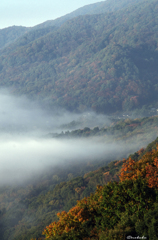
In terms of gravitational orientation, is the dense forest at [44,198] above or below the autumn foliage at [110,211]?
below

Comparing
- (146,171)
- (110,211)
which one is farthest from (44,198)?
(110,211)

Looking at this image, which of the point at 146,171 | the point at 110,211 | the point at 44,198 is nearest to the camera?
the point at 110,211

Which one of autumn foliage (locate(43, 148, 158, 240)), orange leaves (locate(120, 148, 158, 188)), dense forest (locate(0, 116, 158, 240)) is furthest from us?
dense forest (locate(0, 116, 158, 240))

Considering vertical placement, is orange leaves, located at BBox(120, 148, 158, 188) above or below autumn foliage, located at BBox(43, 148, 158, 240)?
above

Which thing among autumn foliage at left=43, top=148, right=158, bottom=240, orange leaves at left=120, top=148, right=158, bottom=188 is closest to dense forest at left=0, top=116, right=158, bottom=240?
orange leaves at left=120, top=148, right=158, bottom=188

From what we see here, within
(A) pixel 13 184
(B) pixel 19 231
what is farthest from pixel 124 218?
(A) pixel 13 184

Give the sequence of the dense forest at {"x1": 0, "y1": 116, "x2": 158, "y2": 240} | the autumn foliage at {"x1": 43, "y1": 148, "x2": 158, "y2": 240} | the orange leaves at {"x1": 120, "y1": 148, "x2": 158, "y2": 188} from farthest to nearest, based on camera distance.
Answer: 1. the dense forest at {"x1": 0, "y1": 116, "x2": 158, "y2": 240}
2. the orange leaves at {"x1": 120, "y1": 148, "x2": 158, "y2": 188}
3. the autumn foliage at {"x1": 43, "y1": 148, "x2": 158, "y2": 240}

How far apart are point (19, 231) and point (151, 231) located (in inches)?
3513

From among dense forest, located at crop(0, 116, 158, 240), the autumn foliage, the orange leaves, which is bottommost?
dense forest, located at crop(0, 116, 158, 240)

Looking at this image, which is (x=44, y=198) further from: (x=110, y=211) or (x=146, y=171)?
(x=110, y=211)

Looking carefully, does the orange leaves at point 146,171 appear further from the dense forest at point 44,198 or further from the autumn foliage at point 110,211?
the dense forest at point 44,198

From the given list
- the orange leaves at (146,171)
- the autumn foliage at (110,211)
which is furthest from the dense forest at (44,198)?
the autumn foliage at (110,211)

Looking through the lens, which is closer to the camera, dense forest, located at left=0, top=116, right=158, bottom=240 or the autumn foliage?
the autumn foliage

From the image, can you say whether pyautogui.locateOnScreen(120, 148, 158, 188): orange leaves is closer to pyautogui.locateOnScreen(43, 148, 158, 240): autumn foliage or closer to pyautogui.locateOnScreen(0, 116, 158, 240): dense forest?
pyautogui.locateOnScreen(43, 148, 158, 240): autumn foliage
